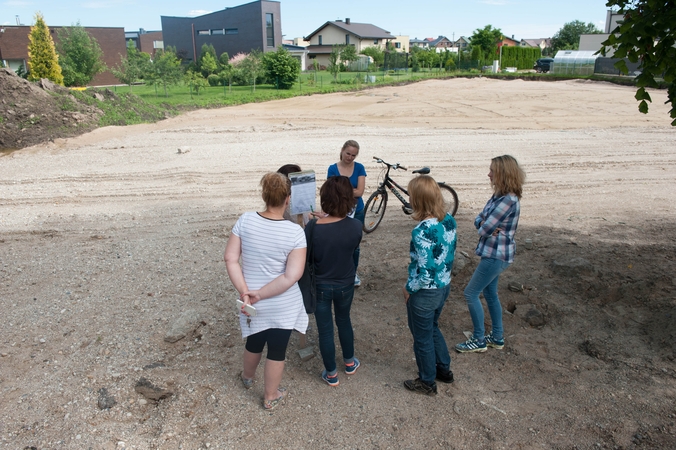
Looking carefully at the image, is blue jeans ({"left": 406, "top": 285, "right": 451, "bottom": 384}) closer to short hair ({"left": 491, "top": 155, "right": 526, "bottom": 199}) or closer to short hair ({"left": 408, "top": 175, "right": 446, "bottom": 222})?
short hair ({"left": 408, "top": 175, "right": 446, "bottom": 222})

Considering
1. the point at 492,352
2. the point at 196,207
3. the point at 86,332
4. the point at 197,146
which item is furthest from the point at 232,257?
the point at 197,146

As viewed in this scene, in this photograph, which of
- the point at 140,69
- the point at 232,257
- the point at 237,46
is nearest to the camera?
the point at 232,257

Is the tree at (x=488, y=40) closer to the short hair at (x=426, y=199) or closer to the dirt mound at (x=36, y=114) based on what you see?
the dirt mound at (x=36, y=114)

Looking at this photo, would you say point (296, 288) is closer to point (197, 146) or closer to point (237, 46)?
point (197, 146)

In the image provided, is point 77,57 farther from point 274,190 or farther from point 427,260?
point 427,260

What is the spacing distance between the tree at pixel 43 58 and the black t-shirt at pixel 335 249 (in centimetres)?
2915

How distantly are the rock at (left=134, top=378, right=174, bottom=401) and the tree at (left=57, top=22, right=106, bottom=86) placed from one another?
2812cm

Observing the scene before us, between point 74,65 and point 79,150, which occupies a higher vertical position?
point 74,65

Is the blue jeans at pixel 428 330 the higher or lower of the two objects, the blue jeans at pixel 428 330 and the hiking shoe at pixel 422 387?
the higher

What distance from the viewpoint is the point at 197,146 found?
14430 millimetres

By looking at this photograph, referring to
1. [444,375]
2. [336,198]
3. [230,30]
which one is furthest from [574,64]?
[336,198]

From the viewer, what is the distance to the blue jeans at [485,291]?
4074mm

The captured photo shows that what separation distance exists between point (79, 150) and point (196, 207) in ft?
23.2

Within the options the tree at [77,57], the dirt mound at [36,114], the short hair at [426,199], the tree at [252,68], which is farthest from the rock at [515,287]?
the tree at [77,57]
